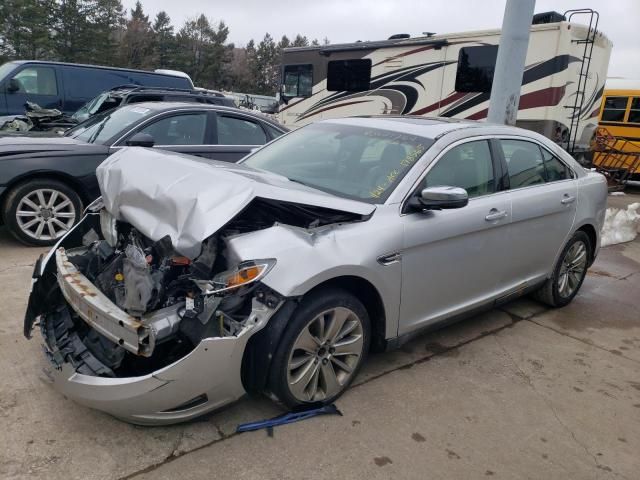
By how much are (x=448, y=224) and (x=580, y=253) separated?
89.0 inches

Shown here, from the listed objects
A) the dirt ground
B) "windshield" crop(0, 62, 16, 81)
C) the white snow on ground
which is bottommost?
the white snow on ground

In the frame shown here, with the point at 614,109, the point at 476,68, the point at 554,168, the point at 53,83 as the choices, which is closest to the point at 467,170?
the point at 554,168

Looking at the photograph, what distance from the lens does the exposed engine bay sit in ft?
8.11

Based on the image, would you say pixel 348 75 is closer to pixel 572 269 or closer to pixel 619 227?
pixel 619 227

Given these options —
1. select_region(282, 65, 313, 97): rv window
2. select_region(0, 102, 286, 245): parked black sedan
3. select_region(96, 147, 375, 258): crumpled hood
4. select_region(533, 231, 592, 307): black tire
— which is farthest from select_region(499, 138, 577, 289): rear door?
select_region(282, 65, 313, 97): rv window

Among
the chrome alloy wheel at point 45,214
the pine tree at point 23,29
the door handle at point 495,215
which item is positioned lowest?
the chrome alloy wheel at point 45,214

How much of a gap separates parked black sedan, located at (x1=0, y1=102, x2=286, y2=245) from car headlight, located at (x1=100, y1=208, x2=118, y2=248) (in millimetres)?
1532

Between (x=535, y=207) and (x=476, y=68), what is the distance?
767 centimetres

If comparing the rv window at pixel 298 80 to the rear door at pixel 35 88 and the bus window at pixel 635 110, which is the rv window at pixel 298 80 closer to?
the rear door at pixel 35 88

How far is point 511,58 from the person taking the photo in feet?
20.8

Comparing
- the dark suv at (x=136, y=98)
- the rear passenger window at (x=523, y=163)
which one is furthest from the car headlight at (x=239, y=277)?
the dark suv at (x=136, y=98)

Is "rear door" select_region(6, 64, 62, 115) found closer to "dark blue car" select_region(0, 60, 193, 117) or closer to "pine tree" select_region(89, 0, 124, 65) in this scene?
"dark blue car" select_region(0, 60, 193, 117)

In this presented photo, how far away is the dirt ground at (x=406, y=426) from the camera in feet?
8.19

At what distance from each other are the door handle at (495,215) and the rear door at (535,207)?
0.15 meters
